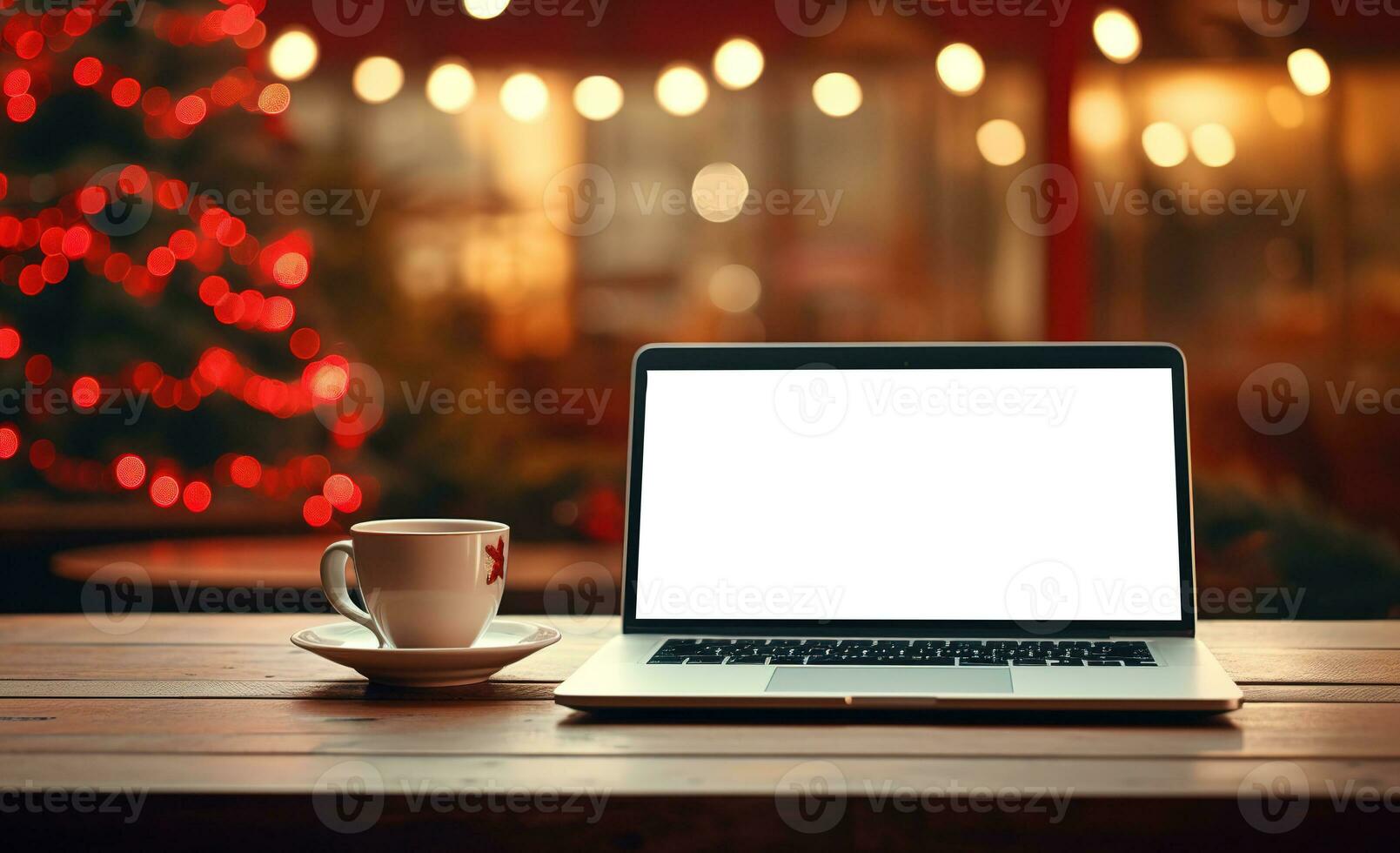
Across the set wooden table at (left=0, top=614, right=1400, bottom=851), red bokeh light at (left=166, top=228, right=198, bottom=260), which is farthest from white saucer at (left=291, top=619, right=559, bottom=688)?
red bokeh light at (left=166, top=228, right=198, bottom=260)

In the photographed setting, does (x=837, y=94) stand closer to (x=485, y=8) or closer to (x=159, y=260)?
(x=485, y=8)

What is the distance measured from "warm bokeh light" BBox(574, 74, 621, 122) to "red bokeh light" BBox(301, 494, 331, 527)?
1526 mm

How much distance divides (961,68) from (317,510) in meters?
2.46

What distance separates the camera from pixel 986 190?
379cm

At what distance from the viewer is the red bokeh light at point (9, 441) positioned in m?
2.75

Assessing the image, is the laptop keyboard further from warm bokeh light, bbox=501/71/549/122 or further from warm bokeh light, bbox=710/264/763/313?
warm bokeh light, bbox=501/71/549/122

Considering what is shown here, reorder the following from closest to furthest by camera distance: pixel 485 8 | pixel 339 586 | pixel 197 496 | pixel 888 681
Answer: pixel 888 681 < pixel 339 586 < pixel 197 496 < pixel 485 8

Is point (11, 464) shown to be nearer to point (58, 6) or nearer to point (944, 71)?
point (58, 6)

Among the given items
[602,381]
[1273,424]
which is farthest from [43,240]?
[1273,424]

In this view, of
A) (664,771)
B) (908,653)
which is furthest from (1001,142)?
(664,771)

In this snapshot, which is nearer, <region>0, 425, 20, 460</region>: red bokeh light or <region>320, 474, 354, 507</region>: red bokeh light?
<region>0, 425, 20, 460</region>: red bokeh light

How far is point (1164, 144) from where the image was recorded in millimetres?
3721

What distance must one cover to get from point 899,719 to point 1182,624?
271 mm

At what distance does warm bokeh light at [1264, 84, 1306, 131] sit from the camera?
3.67 m
